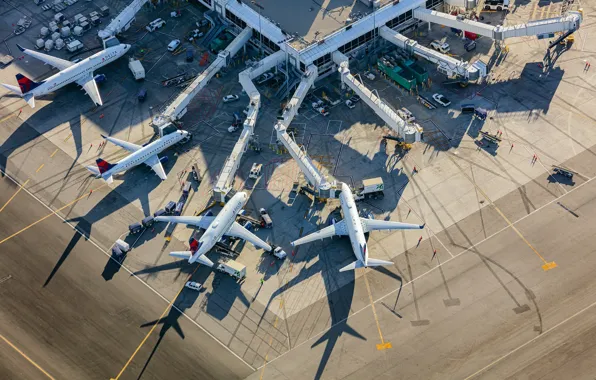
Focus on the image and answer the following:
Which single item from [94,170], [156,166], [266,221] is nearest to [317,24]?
[156,166]

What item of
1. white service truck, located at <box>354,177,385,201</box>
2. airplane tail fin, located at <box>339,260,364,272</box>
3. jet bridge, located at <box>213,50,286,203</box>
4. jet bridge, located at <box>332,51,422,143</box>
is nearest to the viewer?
airplane tail fin, located at <box>339,260,364,272</box>

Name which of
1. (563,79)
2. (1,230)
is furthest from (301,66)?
(1,230)

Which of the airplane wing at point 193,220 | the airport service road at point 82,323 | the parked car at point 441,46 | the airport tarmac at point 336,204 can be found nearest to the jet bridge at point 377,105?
the airport tarmac at point 336,204

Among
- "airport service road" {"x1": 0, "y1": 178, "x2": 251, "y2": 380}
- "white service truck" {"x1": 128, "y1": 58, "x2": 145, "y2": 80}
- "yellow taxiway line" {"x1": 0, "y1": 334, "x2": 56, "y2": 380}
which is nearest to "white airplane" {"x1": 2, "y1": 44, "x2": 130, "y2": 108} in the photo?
"white service truck" {"x1": 128, "y1": 58, "x2": 145, "y2": 80}

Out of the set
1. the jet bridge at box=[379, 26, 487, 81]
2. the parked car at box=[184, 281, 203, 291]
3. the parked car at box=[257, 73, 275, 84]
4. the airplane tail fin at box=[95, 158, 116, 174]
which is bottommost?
the parked car at box=[184, 281, 203, 291]

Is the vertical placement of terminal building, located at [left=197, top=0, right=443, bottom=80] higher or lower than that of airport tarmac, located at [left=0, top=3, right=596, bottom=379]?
higher

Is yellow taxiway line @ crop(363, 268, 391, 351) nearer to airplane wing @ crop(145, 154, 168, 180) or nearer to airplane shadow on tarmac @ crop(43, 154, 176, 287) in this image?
airplane shadow on tarmac @ crop(43, 154, 176, 287)

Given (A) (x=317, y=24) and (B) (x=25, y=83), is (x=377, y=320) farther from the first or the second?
(B) (x=25, y=83)
